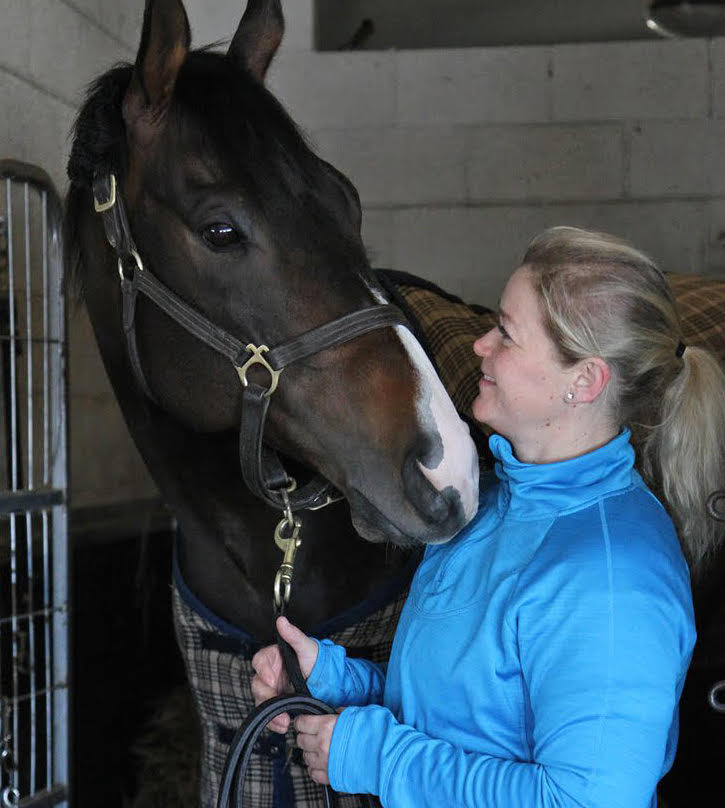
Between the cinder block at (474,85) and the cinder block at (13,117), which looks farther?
the cinder block at (474,85)

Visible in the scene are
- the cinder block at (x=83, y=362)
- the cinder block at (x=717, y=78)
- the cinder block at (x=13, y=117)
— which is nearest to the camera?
the cinder block at (x=13, y=117)

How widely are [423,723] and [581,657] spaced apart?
212mm

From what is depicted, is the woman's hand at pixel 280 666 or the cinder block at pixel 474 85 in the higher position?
the cinder block at pixel 474 85

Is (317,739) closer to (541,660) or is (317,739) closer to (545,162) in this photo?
(541,660)

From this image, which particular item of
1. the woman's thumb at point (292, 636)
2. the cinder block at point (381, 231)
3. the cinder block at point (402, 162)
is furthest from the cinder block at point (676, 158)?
the woman's thumb at point (292, 636)

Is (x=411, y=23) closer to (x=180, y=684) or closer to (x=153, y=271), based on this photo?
(x=180, y=684)

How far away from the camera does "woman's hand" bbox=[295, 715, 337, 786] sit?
1.00 meters

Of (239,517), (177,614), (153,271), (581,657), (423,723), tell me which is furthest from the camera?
(177,614)

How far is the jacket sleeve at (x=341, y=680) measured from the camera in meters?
1.13

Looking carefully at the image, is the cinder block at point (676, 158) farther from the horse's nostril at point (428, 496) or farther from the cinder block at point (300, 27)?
the horse's nostril at point (428, 496)

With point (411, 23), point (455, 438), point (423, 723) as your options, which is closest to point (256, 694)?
point (423, 723)

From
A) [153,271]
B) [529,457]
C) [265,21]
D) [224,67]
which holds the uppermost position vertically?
[265,21]

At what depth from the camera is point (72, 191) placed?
4.78ft

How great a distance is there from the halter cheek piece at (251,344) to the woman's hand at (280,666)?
0.50ft
